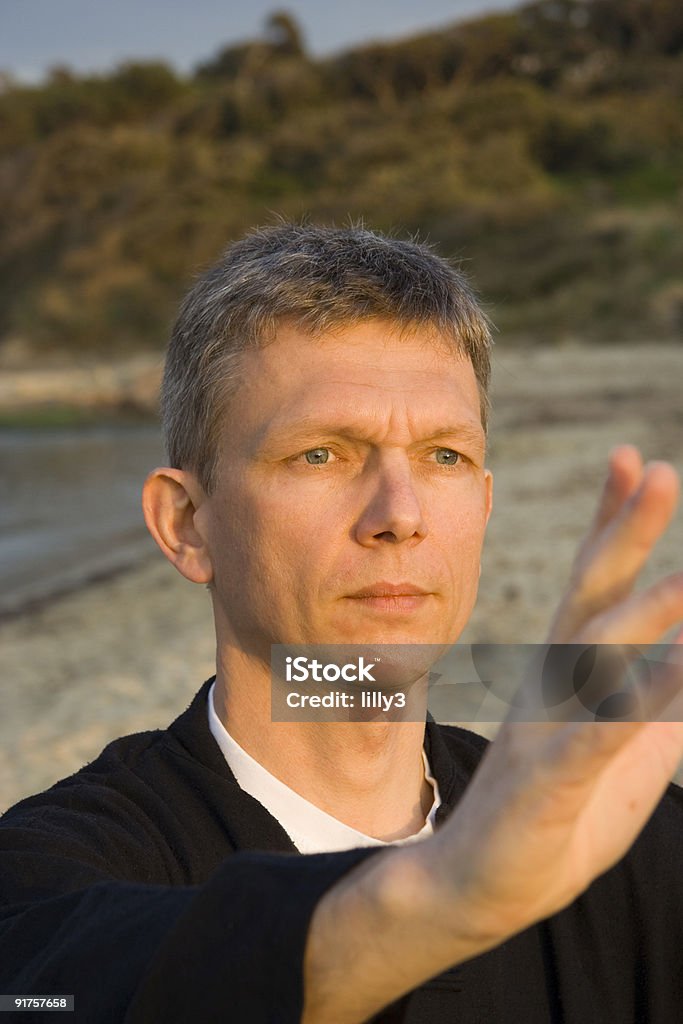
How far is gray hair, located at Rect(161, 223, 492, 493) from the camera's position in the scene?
74.2 inches

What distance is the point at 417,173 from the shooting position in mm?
38844

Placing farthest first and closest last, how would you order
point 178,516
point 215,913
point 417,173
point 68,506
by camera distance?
1. point 417,173
2. point 68,506
3. point 178,516
4. point 215,913

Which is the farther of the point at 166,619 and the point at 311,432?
the point at 166,619

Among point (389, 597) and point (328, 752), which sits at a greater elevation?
point (389, 597)

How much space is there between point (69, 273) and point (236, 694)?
4060 centimetres

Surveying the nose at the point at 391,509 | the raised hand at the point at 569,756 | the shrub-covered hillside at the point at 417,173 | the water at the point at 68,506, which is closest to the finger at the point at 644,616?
the raised hand at the point at 569,756

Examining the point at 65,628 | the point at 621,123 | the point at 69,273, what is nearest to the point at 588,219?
the point at 621,123

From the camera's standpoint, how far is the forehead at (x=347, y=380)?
1.77 meters

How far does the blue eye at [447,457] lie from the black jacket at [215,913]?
515mm

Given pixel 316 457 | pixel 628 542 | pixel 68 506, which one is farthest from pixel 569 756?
pixel 68 506

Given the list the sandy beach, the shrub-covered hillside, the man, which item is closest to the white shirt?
the man

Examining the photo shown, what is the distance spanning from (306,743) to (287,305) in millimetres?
717

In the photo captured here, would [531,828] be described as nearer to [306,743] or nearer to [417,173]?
[306,743]

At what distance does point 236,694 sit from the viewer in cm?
189
